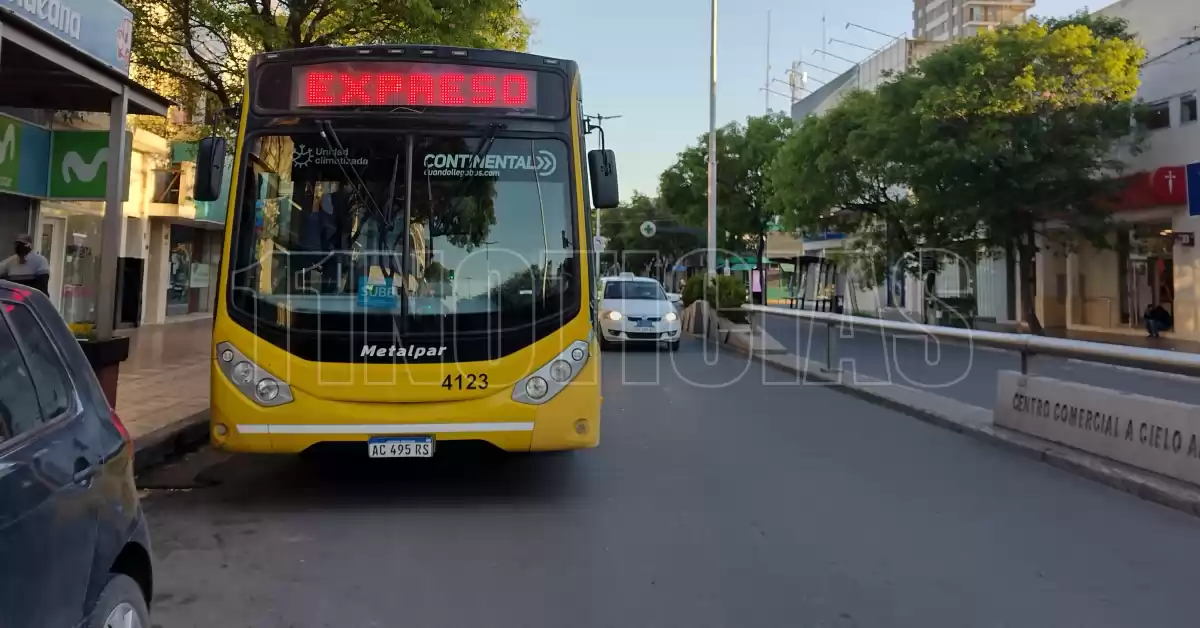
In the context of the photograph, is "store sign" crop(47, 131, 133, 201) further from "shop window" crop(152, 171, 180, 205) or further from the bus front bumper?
"shop window" crop(152, 171, 180, 205)

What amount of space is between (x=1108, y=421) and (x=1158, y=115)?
1954 cm

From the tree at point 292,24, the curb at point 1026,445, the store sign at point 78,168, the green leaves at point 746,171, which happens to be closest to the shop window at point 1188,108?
the curb at point 1026,445

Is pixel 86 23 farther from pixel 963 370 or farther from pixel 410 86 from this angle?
pixel 963 370

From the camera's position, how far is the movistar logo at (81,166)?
1180cm

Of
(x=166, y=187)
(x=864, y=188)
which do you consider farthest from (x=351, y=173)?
(x=864, y=188)

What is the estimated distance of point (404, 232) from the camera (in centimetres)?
606

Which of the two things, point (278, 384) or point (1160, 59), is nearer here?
point (278, 384)

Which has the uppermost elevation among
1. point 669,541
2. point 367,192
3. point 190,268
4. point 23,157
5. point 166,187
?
point 166,187

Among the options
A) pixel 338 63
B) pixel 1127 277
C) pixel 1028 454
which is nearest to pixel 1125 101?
pixel 1127 277

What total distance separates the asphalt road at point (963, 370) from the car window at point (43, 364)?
8.29 metres

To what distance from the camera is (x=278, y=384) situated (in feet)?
18.9

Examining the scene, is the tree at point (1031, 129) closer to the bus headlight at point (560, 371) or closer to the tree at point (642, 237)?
the bus headlight at point (560, 371)

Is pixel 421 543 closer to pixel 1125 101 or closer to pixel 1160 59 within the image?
pixel 1125 101

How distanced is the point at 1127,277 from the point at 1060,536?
2425cm
